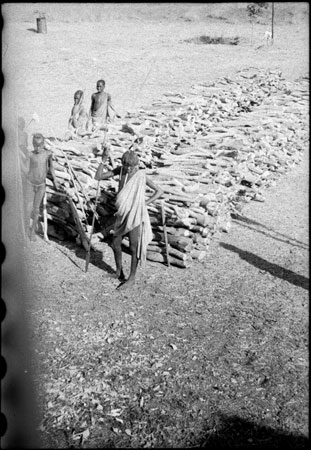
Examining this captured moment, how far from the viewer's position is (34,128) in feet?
50.7

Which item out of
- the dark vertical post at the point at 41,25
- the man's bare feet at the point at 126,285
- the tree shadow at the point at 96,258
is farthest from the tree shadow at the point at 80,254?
the dark vertical post at the point at 41,25

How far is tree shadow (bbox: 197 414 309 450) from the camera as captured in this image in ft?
14.6

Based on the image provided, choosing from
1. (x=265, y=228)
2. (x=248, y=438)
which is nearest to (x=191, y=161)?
(x=265, y=228)

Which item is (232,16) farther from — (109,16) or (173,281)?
(173,281)

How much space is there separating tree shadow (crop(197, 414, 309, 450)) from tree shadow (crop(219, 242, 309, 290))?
3.00 metres

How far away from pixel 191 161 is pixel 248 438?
5.88 meters

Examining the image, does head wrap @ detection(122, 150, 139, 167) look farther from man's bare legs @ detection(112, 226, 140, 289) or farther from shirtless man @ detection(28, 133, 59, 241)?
shirtless man @ detection(28, 133, 59, 241)

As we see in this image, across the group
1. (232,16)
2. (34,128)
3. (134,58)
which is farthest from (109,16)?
(34,128)

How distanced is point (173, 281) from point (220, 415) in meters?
2.78

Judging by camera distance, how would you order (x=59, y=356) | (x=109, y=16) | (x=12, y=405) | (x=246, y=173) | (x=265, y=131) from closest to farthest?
(x=12, y=405)
(x=59, y=356)
(x=246, y=173)
(x=265, y=131)
(x=109, y=16)

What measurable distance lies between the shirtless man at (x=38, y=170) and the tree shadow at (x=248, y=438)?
5.12 m

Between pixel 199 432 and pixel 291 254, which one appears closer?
pixel 199 432

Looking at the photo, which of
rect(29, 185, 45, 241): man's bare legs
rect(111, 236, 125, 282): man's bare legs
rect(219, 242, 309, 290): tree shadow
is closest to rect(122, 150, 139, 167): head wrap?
rect(111, 236, 125, 282): man's bare legs

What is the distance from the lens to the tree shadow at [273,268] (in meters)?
7.39
